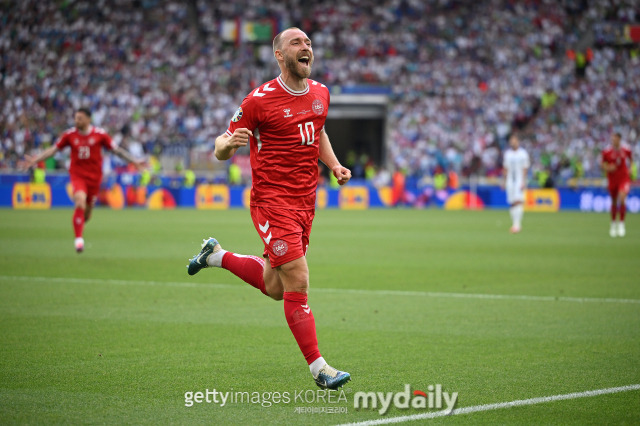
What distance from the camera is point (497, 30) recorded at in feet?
153

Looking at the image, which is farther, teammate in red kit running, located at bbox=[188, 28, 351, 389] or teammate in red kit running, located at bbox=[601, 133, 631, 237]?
teammate in red kit running, located at bbox=[601, 133, 631, 237]

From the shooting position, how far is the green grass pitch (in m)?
5.32

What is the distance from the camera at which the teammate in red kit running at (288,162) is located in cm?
581

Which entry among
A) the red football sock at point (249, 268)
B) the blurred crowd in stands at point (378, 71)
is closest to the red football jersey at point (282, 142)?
the red football sock at point (249, 268)

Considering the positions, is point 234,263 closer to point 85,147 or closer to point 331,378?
point 331,378

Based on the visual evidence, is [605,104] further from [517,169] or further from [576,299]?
[576,299]

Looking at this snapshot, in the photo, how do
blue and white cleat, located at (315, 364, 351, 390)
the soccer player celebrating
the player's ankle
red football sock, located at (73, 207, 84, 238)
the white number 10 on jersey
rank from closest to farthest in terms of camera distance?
blue and white cleat, located at (315, 364, 351, 390), the white number 10 on jersey, the player's ankle, red football sock, located at (73, 207, 84, 238), the soccer player celebrating

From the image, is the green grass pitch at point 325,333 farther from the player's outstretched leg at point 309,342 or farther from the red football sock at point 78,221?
the red football sock at point 78,221

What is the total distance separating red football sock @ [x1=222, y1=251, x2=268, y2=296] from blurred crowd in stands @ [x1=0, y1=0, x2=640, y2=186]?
1314 inches

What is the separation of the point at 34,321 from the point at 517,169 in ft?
55.1

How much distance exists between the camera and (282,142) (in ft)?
19.7

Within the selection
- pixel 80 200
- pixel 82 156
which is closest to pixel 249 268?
pixel 80 200

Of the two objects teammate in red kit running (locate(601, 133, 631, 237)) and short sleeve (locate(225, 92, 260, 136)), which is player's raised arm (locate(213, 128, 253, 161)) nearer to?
short sleeve (locate(225, 92, 260, 136))

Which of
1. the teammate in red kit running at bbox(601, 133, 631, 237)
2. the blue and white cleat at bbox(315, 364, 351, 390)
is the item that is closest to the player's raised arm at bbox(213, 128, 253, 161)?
the blue and white cleat at bbox(315, 364, 351, 390)
